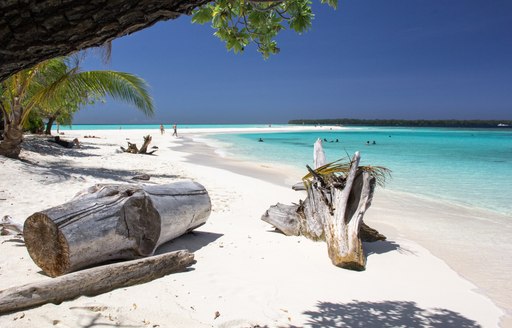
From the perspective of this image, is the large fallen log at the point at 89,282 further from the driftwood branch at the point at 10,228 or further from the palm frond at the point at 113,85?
the palm frond at the point at 113,85

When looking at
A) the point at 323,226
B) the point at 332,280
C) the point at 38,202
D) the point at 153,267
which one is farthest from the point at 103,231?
the point at 38,202

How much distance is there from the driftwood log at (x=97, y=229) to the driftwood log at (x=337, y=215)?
7.54 ft

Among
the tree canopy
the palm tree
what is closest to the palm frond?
the palm tree

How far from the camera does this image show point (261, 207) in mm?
8000

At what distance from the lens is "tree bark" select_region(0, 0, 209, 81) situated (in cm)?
120

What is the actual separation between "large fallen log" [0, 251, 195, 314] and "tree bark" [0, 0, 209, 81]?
2.40m

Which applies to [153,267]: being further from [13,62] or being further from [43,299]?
[13,62]

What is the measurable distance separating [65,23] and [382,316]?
11.6ft

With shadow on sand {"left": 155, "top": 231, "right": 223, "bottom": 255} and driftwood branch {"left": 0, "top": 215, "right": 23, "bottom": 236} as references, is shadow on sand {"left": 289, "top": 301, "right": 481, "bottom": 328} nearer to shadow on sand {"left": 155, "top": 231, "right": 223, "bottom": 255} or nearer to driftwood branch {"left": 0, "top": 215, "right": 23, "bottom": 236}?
shadow on sand {"left": 155, "top": 231, "right": 223, "bottom": 255}

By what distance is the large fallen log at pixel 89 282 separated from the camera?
9.84 ft

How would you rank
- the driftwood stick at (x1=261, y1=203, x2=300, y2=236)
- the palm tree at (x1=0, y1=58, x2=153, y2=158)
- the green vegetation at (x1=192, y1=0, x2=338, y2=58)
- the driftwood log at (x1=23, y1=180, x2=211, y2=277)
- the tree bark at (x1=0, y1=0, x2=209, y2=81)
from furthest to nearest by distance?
the palm tree at (x1=0, y1=58, x2=153, y2=158) → the driftwood stick at (x1=261, y1=203, x2=300, y2=236) → the driftwood log at (x1=23, y1=180, x2=211, y2=277) → the green vegetation at (x1=192, y1=0, x2=338, y2=58) → the tree bark at (x1=0, y1=0, x2=209, y2=81)

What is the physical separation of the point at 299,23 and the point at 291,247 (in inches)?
148

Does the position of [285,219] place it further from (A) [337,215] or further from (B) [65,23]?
(B) [65,23]

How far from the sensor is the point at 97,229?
3.72 m
